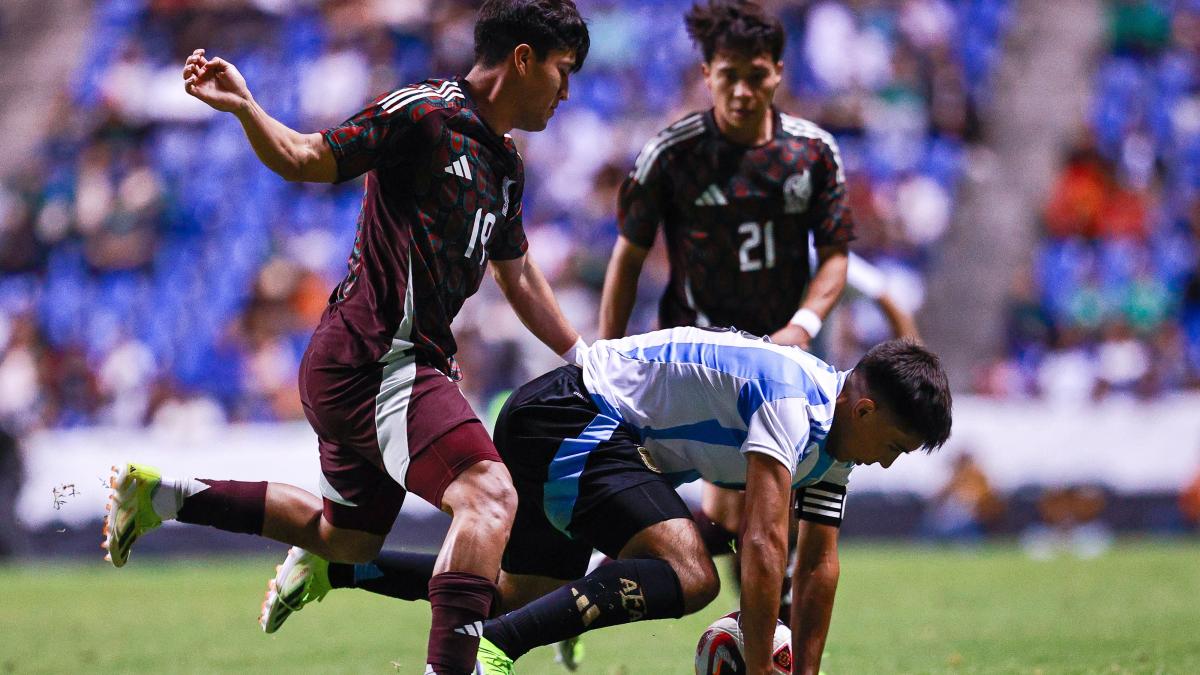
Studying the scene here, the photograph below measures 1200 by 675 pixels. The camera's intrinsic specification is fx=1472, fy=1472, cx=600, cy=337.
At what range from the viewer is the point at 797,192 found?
6.66 m

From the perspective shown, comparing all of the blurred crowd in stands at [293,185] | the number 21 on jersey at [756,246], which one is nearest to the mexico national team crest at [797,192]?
the number 21 on jersey at [756,246]

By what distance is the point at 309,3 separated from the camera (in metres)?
19.1

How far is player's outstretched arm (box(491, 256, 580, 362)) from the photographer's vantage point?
5669 mm

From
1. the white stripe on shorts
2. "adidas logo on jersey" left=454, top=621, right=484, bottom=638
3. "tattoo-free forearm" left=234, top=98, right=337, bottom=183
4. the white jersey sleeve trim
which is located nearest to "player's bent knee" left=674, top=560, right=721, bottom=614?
"adidas logo on jersey" left=454, top=621, right=484, bottom=638

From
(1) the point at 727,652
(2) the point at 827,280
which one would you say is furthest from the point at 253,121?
(2) the point at 827,280

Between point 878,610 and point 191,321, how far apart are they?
31.2ft

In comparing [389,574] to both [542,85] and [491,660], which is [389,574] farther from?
[542,85]

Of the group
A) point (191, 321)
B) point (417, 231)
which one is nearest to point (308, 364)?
point (417, 231)

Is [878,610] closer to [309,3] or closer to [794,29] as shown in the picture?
[794,29]

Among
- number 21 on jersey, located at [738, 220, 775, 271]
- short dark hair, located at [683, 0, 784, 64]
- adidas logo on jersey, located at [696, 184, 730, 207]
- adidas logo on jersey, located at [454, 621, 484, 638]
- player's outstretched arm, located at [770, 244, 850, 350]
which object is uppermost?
short dark hair, located at [683, 0, 784, 64]

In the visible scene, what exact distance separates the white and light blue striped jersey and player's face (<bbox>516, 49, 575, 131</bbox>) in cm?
88

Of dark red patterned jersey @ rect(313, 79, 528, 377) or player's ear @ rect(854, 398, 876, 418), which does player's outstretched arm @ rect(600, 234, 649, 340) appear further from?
player's ear @ rect(854, 398, 876, 418)

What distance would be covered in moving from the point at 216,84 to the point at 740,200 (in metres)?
2.85

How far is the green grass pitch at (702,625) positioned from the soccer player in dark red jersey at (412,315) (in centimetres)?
70
